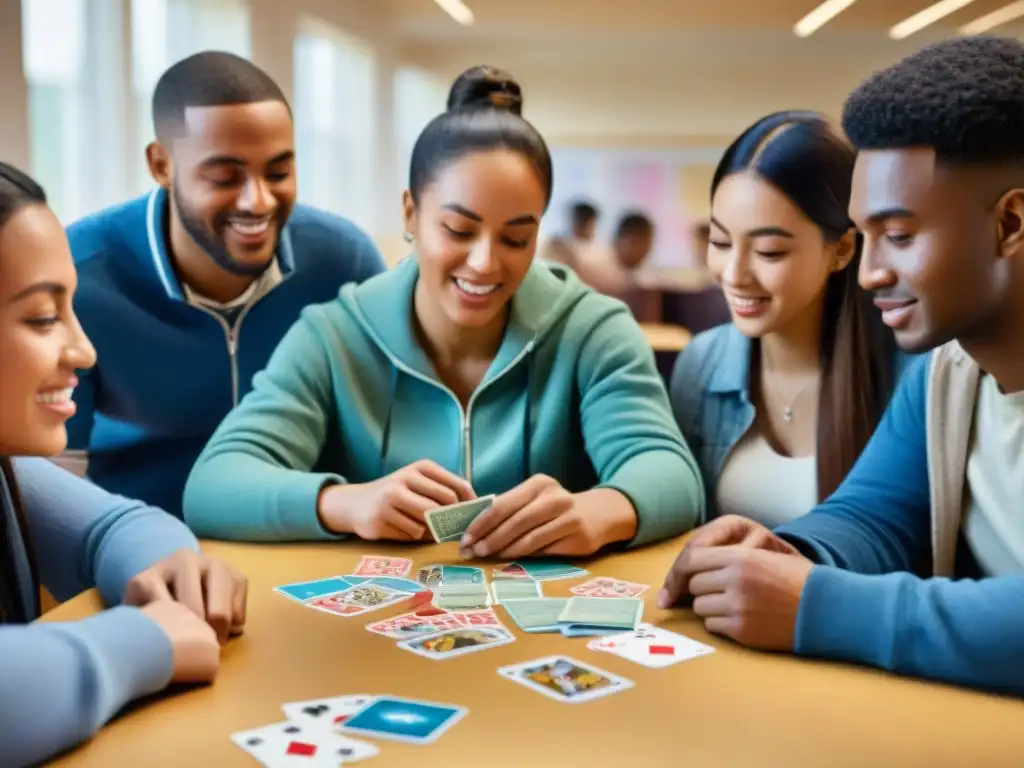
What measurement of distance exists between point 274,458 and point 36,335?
0.68 meters

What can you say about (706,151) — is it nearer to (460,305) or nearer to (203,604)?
(460,305)

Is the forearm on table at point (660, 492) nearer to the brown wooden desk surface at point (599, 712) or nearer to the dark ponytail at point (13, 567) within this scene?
the brown wooden desk surface at point (599, 712)

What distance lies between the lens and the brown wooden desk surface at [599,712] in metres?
0.81

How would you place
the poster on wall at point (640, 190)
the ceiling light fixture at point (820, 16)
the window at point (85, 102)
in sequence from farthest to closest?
1. the poster on wall at point (640, 190)
2. the ceiling light fixture at point (820, 16)
3. the window at point (85, 102)

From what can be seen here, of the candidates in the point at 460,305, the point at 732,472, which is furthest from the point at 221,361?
the point at 732,472

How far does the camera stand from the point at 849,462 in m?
1.68

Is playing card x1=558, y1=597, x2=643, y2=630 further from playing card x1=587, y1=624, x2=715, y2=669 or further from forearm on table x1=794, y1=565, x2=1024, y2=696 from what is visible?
forearm on table x1=794, y1=565, x2=1024, y2=696

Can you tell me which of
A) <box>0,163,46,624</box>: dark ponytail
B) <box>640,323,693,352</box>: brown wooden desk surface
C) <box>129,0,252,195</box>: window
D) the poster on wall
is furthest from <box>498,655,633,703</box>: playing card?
the poster on wall

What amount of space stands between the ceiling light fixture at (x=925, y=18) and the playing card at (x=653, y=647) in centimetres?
344

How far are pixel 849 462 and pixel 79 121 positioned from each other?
10.2 ft

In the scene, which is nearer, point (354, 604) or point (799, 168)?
point (354, 604)

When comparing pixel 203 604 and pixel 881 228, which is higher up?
pixel 881 228

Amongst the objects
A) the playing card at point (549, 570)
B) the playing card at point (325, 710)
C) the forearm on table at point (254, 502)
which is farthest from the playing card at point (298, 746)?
the forearm on table at point (254, 502)

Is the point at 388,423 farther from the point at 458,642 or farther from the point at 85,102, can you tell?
the point at 85,102
